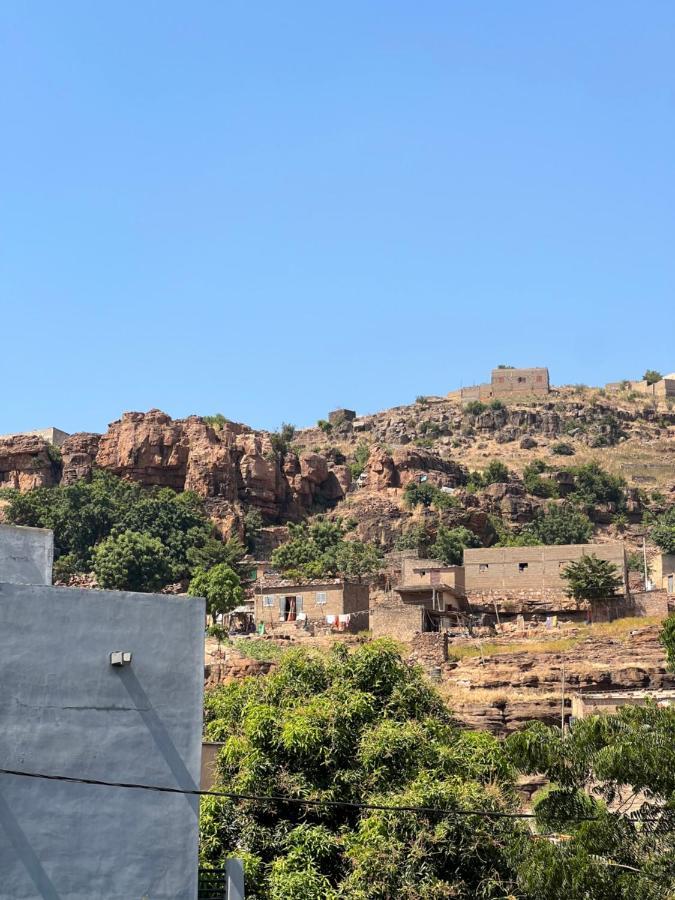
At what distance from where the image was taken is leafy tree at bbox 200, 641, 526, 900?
18984 mm

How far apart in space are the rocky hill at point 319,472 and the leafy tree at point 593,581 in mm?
24805

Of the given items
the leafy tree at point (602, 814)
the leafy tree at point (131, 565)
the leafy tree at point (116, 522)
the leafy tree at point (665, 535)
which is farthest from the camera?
the leafy tree at point (116, 522)

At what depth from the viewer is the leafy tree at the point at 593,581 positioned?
54.4 meters

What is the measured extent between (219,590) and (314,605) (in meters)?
8.04

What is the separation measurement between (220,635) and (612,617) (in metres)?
16.9

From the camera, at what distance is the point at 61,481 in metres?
89.6

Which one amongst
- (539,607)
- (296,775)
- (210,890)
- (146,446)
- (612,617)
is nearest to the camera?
(210,890)

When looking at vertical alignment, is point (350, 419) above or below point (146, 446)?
above

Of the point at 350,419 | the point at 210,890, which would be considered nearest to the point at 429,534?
the point at 350,419

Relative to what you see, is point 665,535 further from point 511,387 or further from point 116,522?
point 511,387

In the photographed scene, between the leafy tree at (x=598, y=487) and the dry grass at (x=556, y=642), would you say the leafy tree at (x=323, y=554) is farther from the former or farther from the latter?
the dry grass at (x=556, y=642)

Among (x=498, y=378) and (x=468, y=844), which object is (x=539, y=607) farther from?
(x=498, y=378)

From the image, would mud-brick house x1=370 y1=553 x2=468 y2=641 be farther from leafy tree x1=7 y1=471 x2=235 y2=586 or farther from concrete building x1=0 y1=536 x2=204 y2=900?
concrete building x1=0 y1=536 x2=204 y2=900

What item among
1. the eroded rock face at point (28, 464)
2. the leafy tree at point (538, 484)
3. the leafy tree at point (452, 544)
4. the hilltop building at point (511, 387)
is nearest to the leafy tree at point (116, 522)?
the eroded rock face at point (28, 464)
